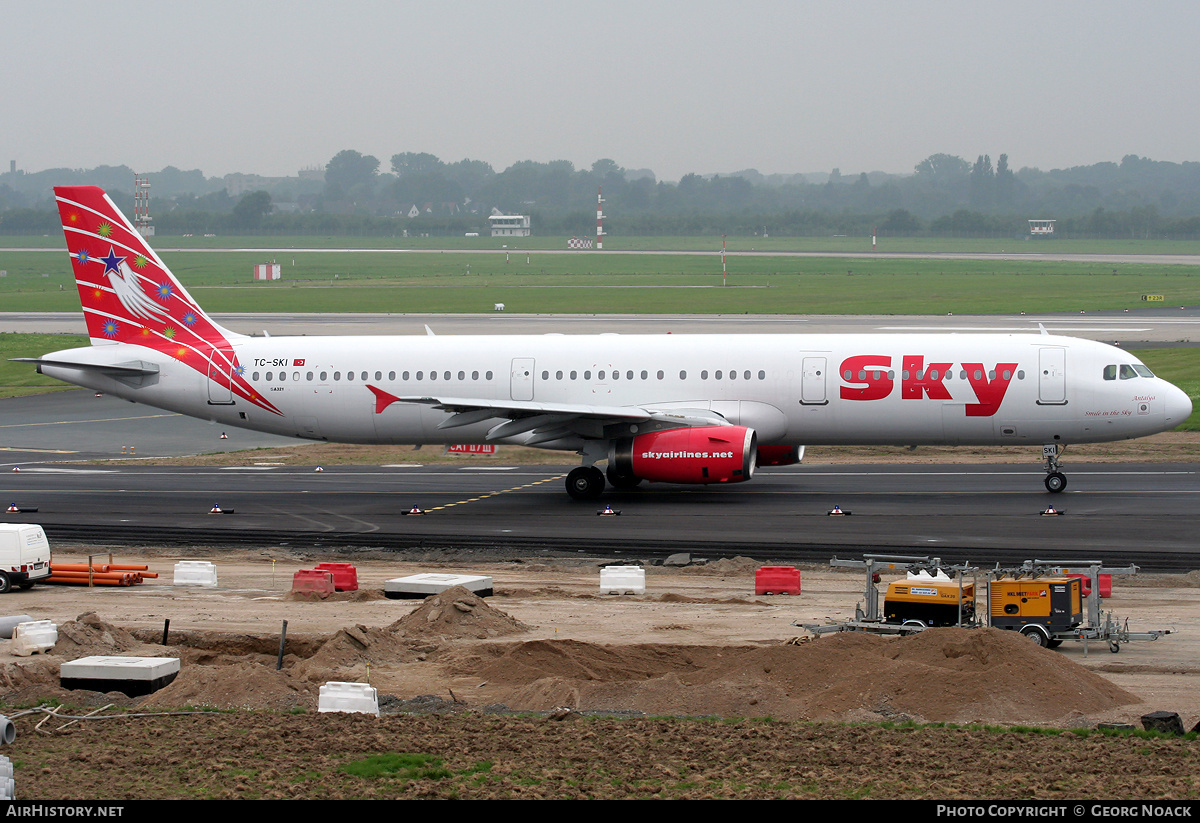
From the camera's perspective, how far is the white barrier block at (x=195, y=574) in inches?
1081

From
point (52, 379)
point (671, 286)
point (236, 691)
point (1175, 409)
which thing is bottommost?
point (52, 379)

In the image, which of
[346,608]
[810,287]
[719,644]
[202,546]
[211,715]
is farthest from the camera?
[810,287]

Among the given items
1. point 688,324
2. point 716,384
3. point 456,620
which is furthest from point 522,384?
point 688,324

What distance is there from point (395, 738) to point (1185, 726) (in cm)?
972

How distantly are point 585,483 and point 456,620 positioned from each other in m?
15.3

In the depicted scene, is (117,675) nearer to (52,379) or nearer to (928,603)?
(928,603)

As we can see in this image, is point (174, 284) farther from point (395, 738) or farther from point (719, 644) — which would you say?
point (395, 738)

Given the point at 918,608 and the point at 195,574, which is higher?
the point at 918,608

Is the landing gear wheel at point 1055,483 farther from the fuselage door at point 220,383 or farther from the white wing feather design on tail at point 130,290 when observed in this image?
the white wing feather design on tail at point 130,290

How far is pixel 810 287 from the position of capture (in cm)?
13425

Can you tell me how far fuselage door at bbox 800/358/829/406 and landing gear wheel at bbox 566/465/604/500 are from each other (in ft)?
20.3

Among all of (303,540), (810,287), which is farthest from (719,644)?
(810,287)

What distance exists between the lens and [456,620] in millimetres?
22578

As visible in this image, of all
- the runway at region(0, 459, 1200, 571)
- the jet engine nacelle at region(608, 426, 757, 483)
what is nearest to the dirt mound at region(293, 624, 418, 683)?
the runway at region(0, 459, 1200, 571)
